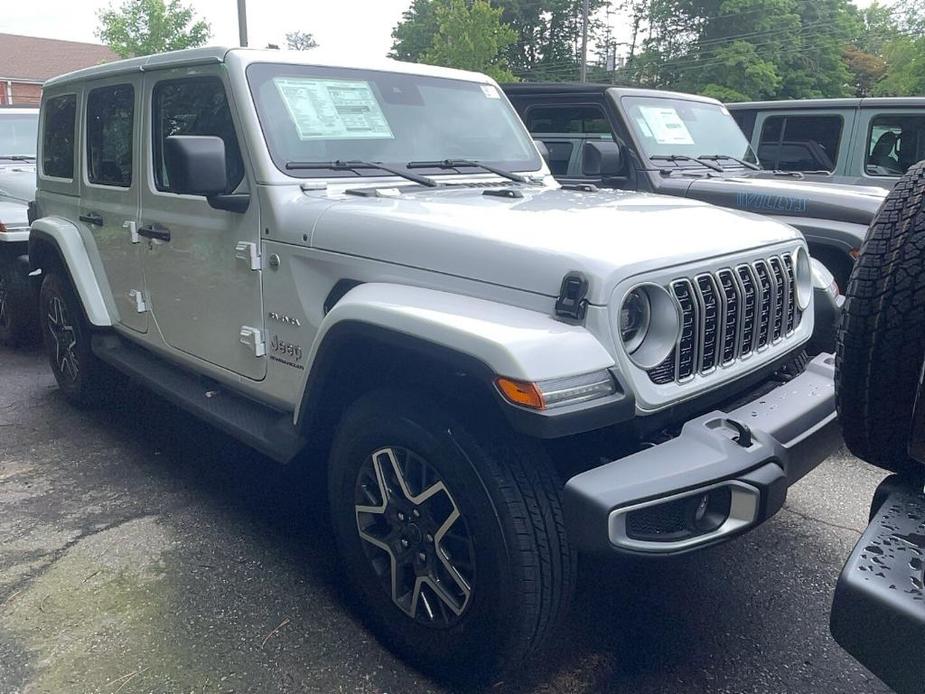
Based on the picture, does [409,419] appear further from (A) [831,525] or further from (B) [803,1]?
(B) [803,1]

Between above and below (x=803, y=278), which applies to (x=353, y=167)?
above

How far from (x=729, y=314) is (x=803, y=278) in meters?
0.67

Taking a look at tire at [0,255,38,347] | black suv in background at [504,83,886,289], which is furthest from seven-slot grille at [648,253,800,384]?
tire at [0,255,38,347]

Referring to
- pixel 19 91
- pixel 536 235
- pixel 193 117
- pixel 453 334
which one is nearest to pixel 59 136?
pixel 193 117

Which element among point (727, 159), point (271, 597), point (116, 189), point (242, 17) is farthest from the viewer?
point (242, 17)

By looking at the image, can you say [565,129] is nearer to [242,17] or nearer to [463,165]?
[463,165]

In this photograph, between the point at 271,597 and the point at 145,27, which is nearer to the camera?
the point at 271,597

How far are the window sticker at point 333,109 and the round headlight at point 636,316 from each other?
1569mm

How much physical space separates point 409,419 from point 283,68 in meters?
1.74

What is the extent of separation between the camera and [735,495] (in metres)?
2.19

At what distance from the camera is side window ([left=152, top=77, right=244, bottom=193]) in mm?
3223

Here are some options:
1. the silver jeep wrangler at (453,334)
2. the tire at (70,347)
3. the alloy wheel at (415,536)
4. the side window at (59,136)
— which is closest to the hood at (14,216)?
the side window at (59,136)

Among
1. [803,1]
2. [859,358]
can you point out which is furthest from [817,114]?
[803,1]

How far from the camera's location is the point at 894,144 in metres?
7.14
